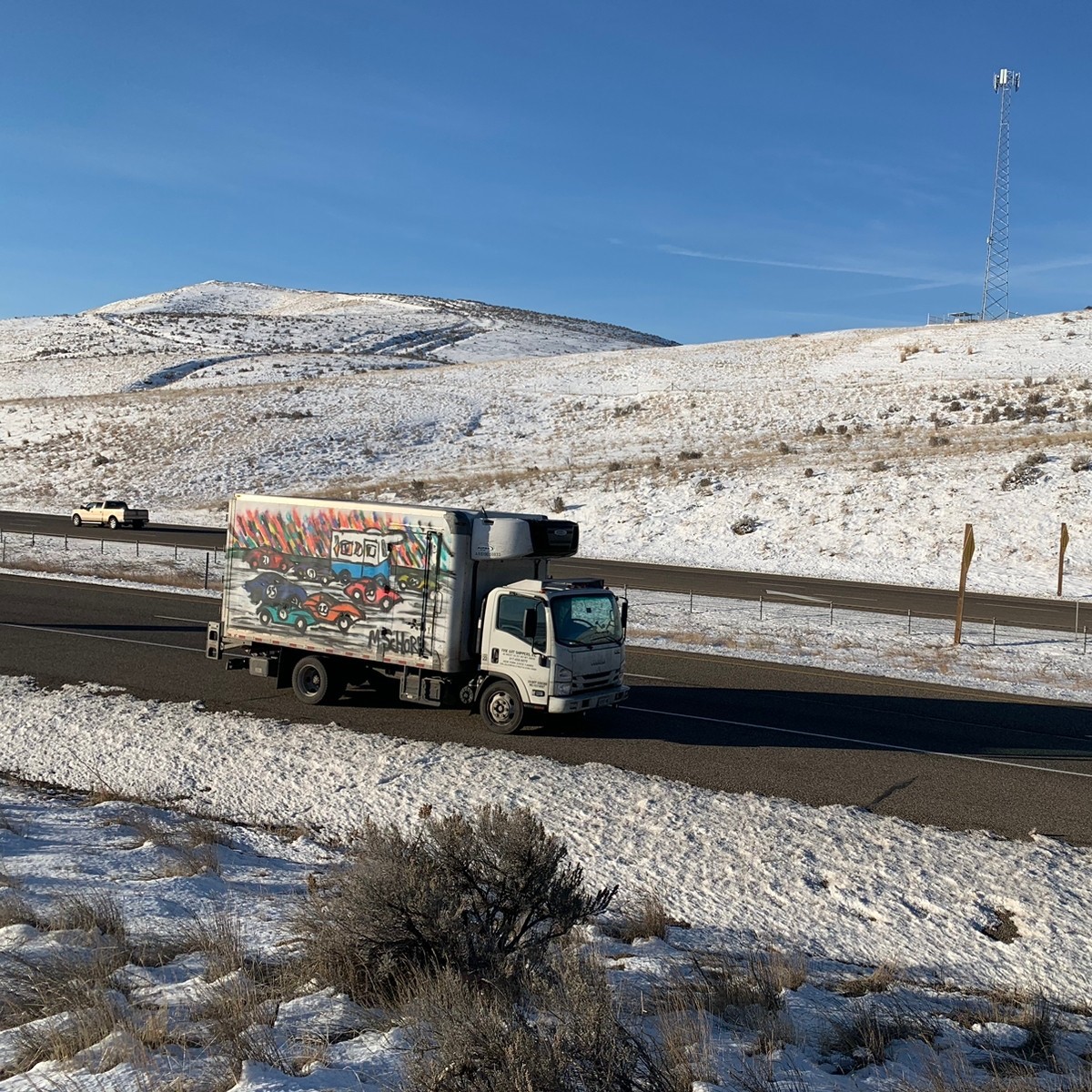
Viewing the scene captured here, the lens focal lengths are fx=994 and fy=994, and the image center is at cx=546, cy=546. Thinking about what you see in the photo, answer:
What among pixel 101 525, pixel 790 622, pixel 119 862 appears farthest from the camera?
pixel 101 525

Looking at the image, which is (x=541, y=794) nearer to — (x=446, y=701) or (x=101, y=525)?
(x=446, y=701)

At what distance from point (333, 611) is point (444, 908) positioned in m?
10.3

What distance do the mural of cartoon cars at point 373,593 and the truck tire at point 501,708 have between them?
2.03 m

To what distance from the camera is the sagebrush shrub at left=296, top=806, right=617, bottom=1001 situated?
19.7 ft

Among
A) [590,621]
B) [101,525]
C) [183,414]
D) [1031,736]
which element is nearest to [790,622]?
[1031,736]

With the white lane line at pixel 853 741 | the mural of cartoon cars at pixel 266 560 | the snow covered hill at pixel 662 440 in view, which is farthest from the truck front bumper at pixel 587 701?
the snow covered hill at pixel 662 440

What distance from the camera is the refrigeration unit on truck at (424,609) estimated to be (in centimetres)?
1468

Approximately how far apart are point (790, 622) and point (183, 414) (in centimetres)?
6606

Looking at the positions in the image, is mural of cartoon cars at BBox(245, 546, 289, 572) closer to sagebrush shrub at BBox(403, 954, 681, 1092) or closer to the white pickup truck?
sagebrush shrub at BBox(403, 954, 681, 1092)

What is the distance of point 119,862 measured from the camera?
8.93 m

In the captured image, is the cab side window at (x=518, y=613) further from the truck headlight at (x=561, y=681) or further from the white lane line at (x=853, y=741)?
the white lane line at (x=853, y=741)

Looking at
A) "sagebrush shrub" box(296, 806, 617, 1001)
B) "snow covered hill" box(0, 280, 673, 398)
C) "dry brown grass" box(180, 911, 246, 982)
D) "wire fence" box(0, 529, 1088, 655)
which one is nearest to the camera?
"sagebrush shrub" box(296, 806, 617, 1001)

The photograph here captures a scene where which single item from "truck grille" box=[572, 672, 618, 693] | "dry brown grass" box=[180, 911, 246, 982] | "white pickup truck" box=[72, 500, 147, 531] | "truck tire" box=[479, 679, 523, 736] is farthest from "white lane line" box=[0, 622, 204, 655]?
"white pickup truck" box=[72, 500, 147, 531]

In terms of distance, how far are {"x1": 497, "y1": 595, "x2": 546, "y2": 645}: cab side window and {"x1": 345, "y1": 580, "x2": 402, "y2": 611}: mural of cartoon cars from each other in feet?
5.68
